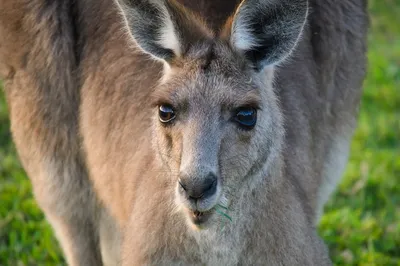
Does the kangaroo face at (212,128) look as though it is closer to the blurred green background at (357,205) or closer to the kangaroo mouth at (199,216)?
the kangaroo mouth at (199,216)

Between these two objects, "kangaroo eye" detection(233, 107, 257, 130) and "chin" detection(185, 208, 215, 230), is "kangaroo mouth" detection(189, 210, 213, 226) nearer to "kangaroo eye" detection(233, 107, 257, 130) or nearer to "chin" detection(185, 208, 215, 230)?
"chin" detection(185, 208, 215, 230)

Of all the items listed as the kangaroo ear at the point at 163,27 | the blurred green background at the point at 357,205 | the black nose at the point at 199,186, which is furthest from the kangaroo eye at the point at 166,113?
the blurred green background at the point at 357,205

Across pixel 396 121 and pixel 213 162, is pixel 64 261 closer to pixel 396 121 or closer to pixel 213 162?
pixel 213 162

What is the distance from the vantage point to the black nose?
3.95 meters

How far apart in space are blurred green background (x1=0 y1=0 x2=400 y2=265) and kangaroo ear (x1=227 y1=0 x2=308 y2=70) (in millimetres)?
2299

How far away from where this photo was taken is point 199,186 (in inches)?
155

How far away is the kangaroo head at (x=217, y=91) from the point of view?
4.16 metres

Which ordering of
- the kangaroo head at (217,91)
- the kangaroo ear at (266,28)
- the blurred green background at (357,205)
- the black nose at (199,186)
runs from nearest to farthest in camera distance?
the black nose at (199,186), the kangaroo head at (217,91), the kangaroo ear at (266,28), the blurred green background at (357,205)

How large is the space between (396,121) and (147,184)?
394 centimetres

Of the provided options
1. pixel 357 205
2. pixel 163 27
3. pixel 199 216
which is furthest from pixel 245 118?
pixel 357 205

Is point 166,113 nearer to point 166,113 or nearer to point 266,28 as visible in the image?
point 166,113

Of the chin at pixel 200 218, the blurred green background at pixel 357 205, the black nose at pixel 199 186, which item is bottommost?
the blurred green background at pixel 357 205

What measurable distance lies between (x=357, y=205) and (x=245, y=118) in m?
3.07

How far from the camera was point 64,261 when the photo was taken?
640cm
